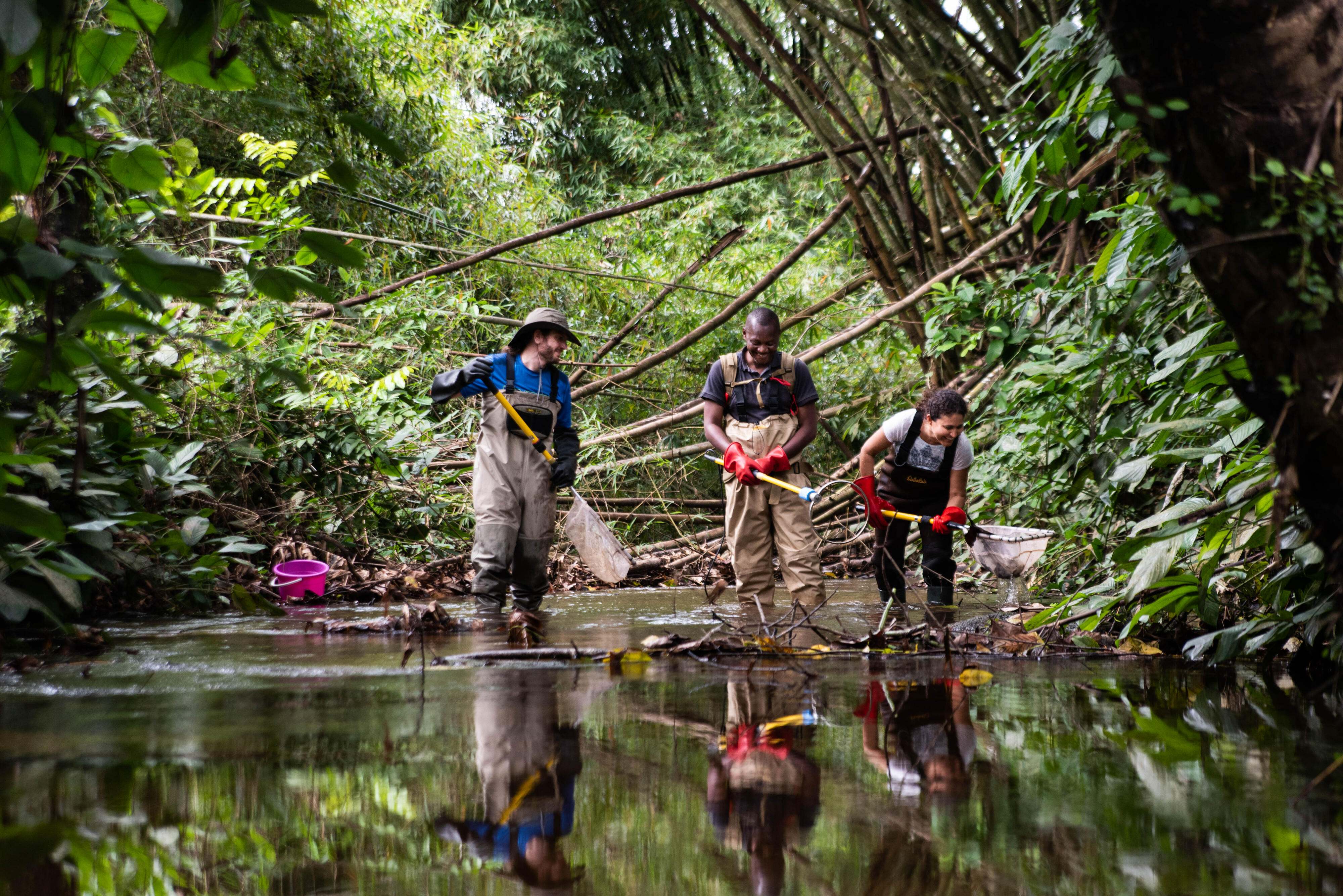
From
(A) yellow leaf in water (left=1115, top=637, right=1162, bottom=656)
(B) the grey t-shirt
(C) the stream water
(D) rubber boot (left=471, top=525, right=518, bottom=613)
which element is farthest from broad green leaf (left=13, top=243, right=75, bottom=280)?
(B) the grey t-shirt

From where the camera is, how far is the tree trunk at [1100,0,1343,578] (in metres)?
1.89

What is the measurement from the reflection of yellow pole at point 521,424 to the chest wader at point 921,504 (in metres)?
2.09

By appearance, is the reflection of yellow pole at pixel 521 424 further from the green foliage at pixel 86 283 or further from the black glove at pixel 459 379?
the green foliage at pixel 86 283

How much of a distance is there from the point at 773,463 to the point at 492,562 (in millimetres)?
1748

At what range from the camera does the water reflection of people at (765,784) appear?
77.8 inches

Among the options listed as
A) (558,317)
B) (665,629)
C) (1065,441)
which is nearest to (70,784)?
(665,629)

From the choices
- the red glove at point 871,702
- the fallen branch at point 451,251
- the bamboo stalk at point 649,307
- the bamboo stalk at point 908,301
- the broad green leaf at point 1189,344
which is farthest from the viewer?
the bamboo stalk at point 649,307

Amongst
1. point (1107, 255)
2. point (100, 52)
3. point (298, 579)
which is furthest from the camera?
point (298, 579)

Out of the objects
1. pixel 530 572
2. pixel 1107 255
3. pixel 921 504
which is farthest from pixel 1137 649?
pixel 530 572

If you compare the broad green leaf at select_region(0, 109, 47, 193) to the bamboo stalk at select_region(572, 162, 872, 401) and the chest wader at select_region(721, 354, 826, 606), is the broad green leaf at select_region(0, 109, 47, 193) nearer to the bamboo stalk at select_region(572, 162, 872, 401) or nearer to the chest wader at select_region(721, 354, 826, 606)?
the chest wader at select_region(721, 354, 826, 606)

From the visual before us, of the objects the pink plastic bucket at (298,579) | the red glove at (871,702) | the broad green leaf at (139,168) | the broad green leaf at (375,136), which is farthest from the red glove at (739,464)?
the broad green leaf at (375,136)

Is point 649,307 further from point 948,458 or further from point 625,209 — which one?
point 948,458

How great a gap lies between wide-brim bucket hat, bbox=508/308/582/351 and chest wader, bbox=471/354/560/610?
0.09m

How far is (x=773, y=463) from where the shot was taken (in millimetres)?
6102
